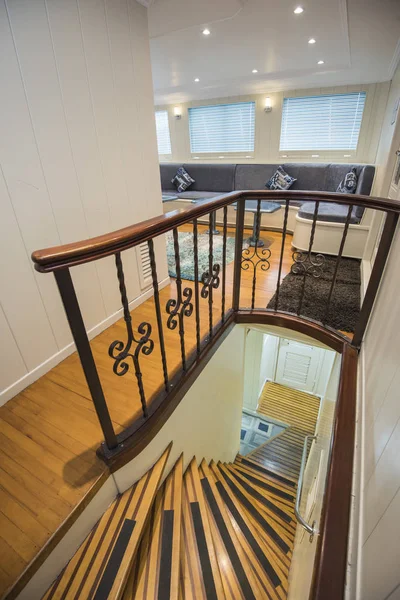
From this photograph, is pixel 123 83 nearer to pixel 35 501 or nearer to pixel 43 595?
pixel 35 501

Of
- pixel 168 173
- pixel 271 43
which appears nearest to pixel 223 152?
pixel 168 173

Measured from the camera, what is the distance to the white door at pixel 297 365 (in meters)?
6.36

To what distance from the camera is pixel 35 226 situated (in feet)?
4.68

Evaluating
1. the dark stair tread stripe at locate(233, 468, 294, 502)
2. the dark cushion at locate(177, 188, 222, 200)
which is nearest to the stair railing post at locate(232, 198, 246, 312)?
the dark stair tread stripe at locate(233, 468, 294, 502)

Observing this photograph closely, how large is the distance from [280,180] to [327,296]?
9.83 ft

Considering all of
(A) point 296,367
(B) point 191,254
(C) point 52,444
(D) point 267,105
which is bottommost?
(A) point 296,367

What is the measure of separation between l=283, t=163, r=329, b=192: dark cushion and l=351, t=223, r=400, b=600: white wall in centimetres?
375

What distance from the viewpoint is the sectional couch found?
313 cm

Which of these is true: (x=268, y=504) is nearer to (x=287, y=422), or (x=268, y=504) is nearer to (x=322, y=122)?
(x=287, y=422)

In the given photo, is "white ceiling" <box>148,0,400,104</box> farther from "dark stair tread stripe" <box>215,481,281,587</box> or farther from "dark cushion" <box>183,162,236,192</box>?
"dark stair tread stripe" <box>215,481,281,587</box>

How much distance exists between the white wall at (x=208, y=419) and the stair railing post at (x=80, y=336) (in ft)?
1.24

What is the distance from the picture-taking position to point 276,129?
4801 millimetres

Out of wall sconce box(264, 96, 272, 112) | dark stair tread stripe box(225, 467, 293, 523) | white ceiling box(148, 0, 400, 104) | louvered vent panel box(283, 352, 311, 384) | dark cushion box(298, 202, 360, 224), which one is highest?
white ceiling box(148, 0, 400, 104)

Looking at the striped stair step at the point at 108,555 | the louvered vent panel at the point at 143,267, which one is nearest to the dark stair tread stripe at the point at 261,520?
the striped stair step at the point at 108,555
